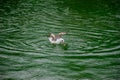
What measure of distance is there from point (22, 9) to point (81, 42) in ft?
25.4

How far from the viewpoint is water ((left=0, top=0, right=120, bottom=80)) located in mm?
11750

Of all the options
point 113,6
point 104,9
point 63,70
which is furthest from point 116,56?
point 113,6

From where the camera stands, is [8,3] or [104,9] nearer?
[104,9]

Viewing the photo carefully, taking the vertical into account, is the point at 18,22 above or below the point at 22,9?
below

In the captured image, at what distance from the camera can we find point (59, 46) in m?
14.4

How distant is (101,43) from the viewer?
14.6m

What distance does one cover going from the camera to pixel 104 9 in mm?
21656

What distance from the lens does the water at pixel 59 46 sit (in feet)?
38.5

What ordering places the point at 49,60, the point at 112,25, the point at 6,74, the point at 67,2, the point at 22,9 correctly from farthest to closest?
the point at 67,2, the point at 22,9, the point at 112,25, the point at 49,60, the point at 6,74

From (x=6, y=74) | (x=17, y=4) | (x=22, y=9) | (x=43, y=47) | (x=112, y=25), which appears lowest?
(x=6, y=74)

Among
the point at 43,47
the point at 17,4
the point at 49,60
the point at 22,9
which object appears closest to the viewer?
the point at 49,60

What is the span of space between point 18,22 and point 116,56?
23.6 feet

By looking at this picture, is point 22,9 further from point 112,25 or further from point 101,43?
point 101,43

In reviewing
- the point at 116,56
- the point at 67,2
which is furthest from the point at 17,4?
the point at 116,56
